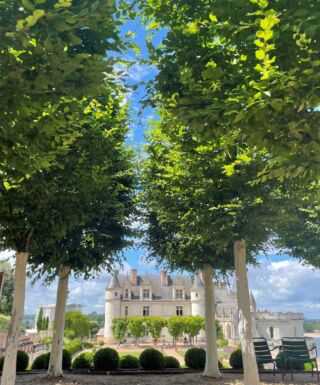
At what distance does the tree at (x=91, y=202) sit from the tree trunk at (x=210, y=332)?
323cm

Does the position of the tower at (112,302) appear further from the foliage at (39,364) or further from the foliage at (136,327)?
the foliage at (39,364)

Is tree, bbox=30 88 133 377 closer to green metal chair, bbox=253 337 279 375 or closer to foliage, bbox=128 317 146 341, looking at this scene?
green metal chair, bbox=253 337 279 375

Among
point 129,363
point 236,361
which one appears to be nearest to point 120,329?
point 129,363

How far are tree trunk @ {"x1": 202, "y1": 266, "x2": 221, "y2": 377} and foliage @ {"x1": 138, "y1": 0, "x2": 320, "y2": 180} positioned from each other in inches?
324

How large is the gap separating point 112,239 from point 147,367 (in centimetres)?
558

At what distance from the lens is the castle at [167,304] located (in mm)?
55875

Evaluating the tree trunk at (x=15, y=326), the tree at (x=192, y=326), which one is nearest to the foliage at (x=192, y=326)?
the tree at (x=192, y=326)

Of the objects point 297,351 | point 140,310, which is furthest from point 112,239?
point 140,310

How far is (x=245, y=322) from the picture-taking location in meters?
8.37

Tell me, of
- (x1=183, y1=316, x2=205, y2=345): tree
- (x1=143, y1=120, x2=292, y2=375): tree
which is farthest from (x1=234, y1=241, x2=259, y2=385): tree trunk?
(x1=183, y1=316, x2=205, y2=345): tree

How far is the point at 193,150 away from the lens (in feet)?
24.8

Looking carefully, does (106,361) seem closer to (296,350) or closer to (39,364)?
(39,364)

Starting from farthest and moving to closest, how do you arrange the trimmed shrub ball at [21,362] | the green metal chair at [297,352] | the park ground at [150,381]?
the trimmed shrub ball at [21,362]
the green metal chair at [297,352]
the park ground at [150,381]

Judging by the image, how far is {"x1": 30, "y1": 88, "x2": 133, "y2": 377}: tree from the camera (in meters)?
7.51
